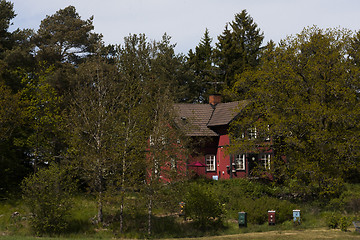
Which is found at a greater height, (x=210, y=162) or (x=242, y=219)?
(x=210, y=162)

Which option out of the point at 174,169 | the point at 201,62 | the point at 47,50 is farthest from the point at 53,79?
the point at 201,62

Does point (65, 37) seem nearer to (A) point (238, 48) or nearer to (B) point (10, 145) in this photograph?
(B) point (10, 145)

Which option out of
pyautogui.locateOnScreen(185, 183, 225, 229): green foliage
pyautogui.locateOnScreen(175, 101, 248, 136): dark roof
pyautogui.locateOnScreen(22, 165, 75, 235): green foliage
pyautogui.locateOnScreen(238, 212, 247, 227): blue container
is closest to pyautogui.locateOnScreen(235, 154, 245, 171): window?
pyautogui.locateOnScreen(175, 101, 248, 136): dark roof

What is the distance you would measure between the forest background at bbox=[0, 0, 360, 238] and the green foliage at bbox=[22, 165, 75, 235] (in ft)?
0.28

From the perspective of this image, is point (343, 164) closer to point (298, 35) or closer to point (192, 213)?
A: point (298, 35)

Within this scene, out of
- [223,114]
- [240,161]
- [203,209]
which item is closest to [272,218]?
[203,209]

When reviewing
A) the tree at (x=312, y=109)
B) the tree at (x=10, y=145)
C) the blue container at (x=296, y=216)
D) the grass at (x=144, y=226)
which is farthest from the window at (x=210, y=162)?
the tree at (x=10, y=145)

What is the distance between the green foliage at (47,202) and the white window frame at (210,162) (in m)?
18.6

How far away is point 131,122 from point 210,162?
53.4 ft

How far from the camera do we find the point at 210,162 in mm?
44219

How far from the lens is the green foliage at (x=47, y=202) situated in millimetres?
27344

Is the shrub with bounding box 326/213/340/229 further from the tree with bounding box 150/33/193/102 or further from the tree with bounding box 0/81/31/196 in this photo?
the tree with bounding box 150/33/193/102

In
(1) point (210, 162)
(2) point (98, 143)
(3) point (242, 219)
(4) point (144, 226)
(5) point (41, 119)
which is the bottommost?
(4) point (144, 226)

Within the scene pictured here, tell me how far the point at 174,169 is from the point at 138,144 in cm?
296
